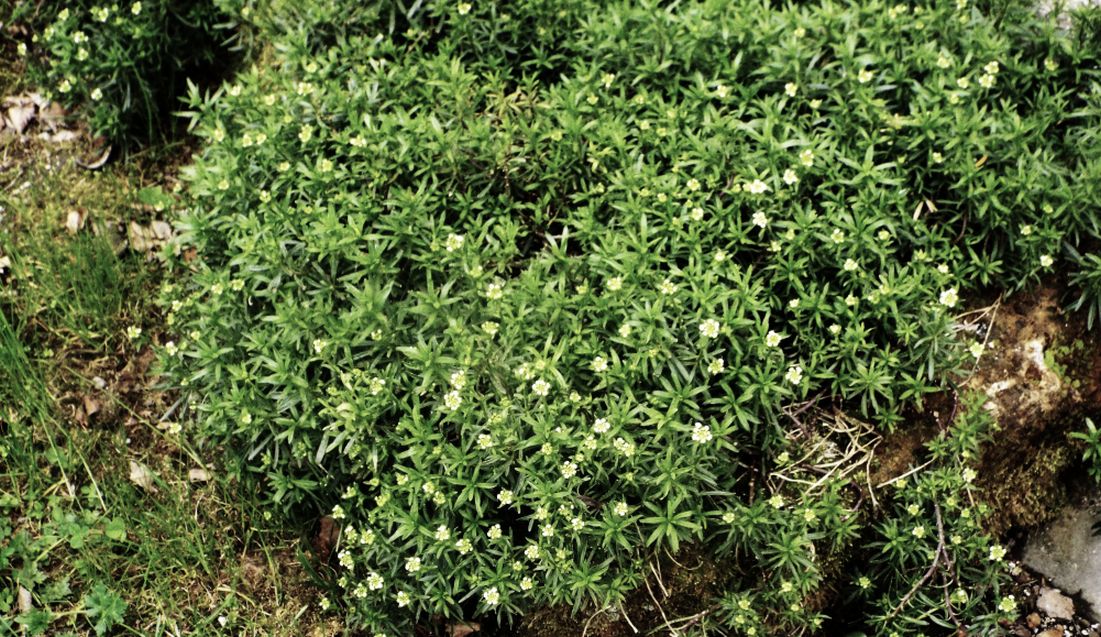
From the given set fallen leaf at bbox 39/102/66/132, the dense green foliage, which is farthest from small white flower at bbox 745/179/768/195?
fallen leaf at bbox 39/102/66/132

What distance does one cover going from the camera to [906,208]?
173 inches

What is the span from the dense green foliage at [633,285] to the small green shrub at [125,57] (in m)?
1.05

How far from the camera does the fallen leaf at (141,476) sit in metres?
4.91

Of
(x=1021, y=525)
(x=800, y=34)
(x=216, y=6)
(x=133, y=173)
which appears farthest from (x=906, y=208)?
(x=133, y=173)

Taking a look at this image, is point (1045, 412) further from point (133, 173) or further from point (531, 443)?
point (133, 173)

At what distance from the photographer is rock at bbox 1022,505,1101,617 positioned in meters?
4.38

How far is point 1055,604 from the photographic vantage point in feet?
14.5

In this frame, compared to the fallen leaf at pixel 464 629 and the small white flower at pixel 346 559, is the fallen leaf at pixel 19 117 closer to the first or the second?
the small white flower at pixel 346 559

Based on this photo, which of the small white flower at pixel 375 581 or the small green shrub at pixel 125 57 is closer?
the small white flower at pixel 375 581

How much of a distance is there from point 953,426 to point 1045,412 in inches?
19.2

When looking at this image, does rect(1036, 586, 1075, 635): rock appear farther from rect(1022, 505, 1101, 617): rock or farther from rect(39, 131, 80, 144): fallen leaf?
rect(39, 131, 80, 144): fallen leaf

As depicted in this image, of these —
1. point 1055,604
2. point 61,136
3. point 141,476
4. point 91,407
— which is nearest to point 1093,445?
point 1055,604

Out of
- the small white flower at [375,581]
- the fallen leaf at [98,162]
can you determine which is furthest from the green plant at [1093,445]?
the fallen leaf at [98,162]

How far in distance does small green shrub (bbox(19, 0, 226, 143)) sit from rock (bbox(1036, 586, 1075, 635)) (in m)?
5.27
